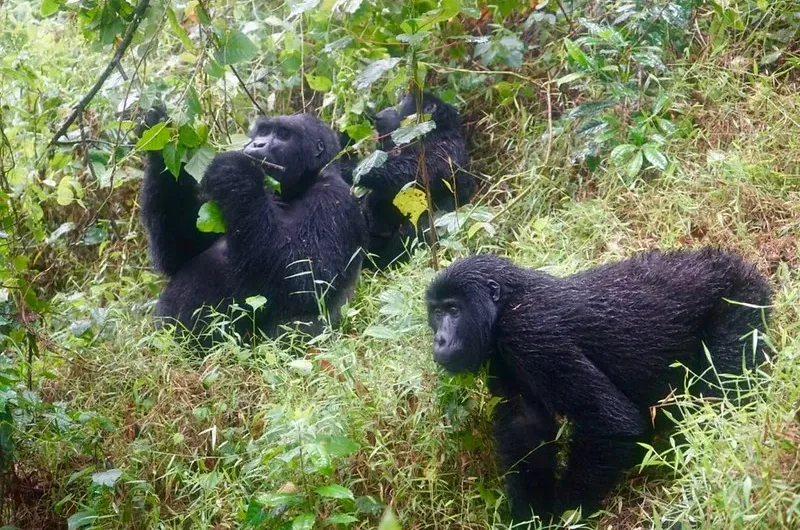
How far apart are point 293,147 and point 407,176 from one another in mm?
805

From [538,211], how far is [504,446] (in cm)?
204

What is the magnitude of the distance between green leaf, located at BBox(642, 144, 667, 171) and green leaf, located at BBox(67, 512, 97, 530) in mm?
3197

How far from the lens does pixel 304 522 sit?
12.1 ft

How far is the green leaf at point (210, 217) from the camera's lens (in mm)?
5429

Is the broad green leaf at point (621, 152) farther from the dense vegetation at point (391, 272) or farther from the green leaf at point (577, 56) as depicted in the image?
the green leaf at point (577, 56)

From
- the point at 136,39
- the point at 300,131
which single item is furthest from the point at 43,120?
the point at 136,39

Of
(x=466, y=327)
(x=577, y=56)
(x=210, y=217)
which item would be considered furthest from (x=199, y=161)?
(x=577, y=56)

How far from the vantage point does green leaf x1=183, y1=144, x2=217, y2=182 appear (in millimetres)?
4336

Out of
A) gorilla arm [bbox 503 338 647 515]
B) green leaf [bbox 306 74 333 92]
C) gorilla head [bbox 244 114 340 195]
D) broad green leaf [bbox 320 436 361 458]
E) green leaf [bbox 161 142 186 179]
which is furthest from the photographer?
green leaf [bbox 306 74 333 92]

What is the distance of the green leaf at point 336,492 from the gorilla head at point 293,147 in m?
2.50

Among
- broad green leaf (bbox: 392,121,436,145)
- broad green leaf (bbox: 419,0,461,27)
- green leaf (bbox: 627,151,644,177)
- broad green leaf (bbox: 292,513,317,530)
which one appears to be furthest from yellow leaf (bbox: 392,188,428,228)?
broad green leaf (bbox: 292,513,317,530)

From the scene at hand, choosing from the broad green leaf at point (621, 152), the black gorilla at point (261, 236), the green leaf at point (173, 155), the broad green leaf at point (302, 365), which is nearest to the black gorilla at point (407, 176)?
the black gorilla at point (261, 236)

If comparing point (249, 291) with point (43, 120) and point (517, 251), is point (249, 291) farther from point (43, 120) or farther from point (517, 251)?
point (43, 120)

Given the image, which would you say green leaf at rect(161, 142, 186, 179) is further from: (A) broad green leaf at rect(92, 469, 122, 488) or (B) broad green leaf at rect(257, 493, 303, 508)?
(B) broad green leaf at rect(257, 493, 303, 508)
